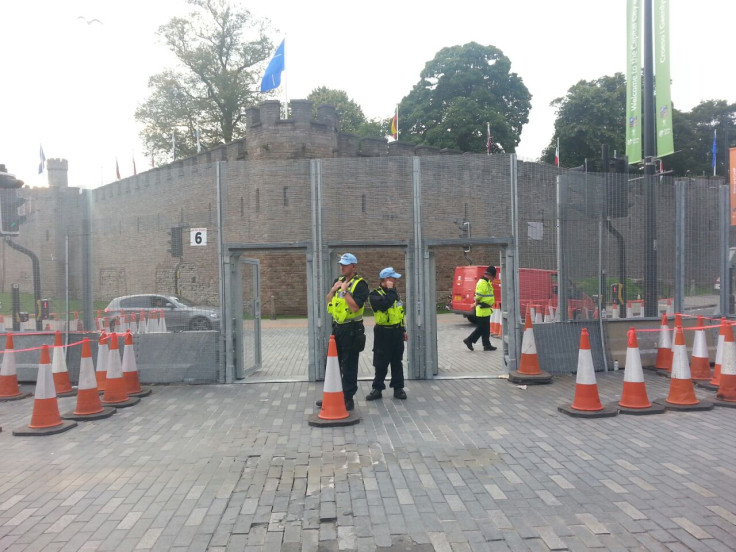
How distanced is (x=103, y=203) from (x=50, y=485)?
5710 mm

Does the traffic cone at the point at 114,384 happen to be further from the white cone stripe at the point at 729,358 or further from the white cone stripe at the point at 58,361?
the white cone stripe at the point at 729,358

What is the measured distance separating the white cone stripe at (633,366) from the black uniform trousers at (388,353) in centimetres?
282

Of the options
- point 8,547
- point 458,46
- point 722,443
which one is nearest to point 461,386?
point 722,443

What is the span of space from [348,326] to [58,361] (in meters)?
4.23

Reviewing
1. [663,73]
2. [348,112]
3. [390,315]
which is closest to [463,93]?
[348,112]

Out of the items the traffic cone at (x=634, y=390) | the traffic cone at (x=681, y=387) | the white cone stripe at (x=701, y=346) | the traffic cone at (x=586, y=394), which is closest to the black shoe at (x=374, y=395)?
the traffic cone at (x=586, y=394)

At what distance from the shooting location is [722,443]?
5.49m

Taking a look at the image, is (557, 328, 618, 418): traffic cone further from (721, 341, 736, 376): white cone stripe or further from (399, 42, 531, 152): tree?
(399, 42, 531, 152): tree

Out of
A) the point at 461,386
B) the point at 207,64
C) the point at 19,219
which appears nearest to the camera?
the point at 461,386

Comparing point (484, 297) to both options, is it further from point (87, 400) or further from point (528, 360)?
point (87, 400)

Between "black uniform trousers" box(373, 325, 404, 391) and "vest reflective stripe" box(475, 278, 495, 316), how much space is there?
4.58 metres

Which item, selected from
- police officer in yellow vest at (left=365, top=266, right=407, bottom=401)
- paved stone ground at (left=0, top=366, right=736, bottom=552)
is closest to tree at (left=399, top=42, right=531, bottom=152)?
police officer in yellow vest at (left=365, top=266, right=407, bottom=401)

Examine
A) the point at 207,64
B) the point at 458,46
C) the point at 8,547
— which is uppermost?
the point at 458,46

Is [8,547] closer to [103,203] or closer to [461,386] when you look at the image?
[461,386]
